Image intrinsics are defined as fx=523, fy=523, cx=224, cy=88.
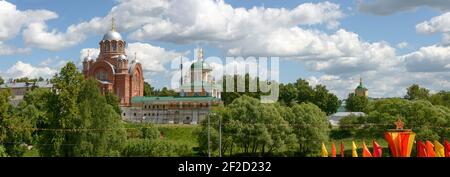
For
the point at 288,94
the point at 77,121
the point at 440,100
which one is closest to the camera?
the point at 77,121

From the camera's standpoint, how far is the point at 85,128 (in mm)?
27031

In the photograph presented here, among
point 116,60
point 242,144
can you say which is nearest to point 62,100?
point 242,144

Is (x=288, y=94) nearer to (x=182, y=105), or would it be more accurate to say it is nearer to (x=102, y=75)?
(x=182, y=105)

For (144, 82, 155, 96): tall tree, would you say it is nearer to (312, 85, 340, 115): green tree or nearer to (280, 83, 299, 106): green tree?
(280, 83, 299, 106): green tree

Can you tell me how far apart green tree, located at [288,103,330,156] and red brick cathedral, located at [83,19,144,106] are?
34372 millimetres

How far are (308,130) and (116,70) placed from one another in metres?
38.8

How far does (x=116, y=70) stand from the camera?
7012 cm

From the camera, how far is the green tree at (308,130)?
37156mm

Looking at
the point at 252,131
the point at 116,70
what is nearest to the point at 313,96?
the point at 116,70

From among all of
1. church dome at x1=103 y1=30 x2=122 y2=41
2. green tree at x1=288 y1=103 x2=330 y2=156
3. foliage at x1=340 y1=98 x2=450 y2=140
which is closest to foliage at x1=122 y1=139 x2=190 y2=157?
green tree at x1=288 y1=103 x2=330 y2=156

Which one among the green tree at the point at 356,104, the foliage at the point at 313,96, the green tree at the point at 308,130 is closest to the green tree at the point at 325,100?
the foliage at the point at 313,96

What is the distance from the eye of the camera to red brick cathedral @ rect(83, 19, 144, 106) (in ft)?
228
